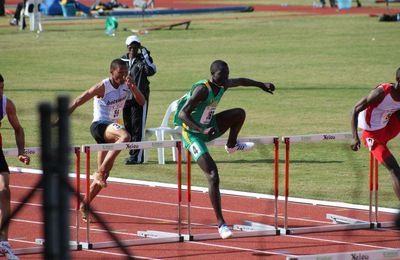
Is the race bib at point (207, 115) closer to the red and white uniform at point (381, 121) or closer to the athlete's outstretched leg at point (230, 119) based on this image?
the athlete's outstretched leg at point (230, 119)

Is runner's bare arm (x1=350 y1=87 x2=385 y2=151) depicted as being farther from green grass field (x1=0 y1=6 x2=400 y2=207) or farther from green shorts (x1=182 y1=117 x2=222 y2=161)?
green grass field (x1=0 y1=6 x2=400 y2=207)

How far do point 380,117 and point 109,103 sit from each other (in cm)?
307

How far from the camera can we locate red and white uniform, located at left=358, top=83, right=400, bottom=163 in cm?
1152

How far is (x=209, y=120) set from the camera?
37.0 ft

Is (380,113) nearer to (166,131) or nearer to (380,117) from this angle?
(380,117)

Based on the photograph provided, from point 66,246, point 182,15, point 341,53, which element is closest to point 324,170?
point 66,246

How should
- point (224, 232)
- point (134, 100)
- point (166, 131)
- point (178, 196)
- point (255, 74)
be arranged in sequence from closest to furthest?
1. point (224, 232)
2. point (178, 196)
3. point (166, 131)
4. point (134, 100)
5. point (255, 74)

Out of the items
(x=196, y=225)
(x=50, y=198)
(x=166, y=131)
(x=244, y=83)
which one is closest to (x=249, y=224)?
(x=196, y=225)

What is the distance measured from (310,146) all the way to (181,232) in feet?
22.1

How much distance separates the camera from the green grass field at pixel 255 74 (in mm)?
15266

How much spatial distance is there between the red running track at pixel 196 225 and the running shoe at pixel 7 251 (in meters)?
0.44

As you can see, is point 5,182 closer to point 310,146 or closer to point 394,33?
point 310,146

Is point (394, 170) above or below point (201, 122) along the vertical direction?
below

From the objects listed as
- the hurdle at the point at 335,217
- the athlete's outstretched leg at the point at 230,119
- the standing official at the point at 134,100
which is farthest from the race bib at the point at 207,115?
the standing official at the point at 134,100
